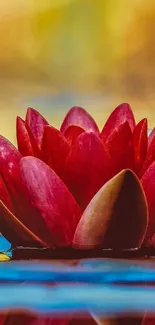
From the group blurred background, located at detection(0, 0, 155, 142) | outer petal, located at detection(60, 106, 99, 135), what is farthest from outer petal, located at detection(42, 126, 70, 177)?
blurred background, located at detection(0, 0, 155, 142)

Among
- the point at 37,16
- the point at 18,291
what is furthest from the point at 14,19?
the point at 18,291

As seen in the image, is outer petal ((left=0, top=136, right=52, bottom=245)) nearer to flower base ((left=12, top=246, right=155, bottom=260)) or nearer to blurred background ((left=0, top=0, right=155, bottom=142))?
flower base ((left=12, top=246, right=155, bottom=260))

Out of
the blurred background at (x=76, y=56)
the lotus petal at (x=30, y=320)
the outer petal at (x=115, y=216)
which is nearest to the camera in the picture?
the lotus petal at (x=30, y=320)

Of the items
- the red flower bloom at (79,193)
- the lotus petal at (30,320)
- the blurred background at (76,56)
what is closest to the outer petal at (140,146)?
the red flower bloom at (79,193)

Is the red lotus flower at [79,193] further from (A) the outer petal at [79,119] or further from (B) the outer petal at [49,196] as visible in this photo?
(A) the outer petal at [79,119]

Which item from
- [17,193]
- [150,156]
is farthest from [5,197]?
[150,156]

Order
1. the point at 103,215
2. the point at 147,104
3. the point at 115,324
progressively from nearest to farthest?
the point at 115,324, the point at 103,215, the point at 147,104

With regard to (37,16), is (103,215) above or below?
below

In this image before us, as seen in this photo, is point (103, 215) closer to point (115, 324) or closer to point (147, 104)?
point (115, 324)
